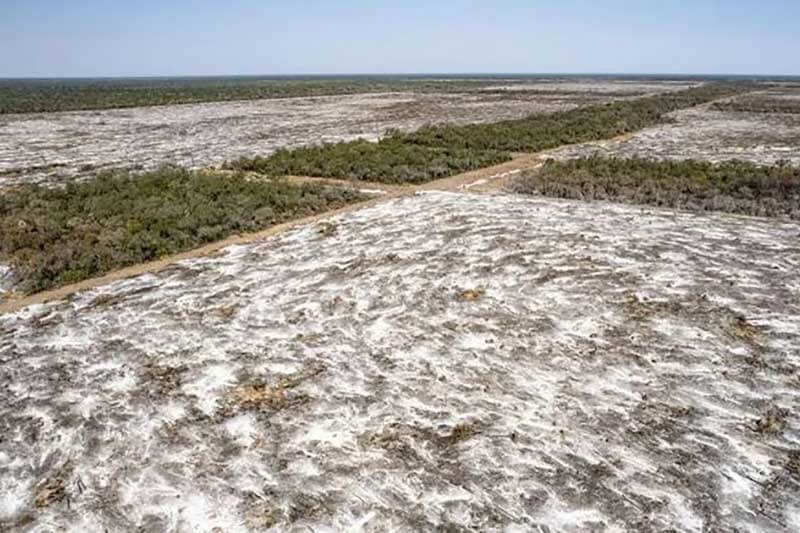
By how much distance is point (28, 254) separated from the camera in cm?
1374

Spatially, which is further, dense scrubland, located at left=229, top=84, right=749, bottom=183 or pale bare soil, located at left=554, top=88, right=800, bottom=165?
pale bare soil, located at left=554, top=88, right=800, bottom=165

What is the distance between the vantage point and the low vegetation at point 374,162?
23406 mm

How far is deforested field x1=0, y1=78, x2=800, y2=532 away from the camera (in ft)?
19.5

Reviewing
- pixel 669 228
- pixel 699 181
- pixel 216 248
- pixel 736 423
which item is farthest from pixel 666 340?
pixel 699 181

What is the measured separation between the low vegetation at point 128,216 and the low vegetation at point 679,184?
6.88m

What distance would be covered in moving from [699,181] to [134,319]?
58.7ft

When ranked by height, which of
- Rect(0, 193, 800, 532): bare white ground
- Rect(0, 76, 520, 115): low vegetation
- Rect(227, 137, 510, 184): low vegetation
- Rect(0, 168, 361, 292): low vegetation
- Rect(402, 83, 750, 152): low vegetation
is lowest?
Rect(0, 193, 800, 532): bare white ground

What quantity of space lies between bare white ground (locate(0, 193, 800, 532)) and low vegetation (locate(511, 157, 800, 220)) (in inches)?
215

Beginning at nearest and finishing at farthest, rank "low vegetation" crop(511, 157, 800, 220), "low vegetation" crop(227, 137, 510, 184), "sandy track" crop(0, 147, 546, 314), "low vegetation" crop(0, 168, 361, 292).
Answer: "sandy track" crop(0, 147, 546, 314), "low vegetation" crop(0, 168, 361, 292), "low vegetation" crop(511, 157, 800, 220), "low vegetation" crop(227, 137, 510, 184)

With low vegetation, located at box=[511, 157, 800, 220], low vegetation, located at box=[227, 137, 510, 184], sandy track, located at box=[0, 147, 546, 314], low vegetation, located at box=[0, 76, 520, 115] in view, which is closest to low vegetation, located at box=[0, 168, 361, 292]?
sandy track, located at box=[0, 147, 546, 314]

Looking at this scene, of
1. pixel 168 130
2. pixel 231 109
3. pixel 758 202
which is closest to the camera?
pixel 758 202

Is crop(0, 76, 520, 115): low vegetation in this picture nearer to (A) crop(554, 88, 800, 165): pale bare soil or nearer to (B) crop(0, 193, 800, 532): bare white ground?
(A) crop(554, 88, 800, 165): pale bare soil

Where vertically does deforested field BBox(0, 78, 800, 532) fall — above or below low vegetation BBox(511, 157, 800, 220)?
below

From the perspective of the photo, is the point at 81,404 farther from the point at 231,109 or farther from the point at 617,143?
the point at 231,109
